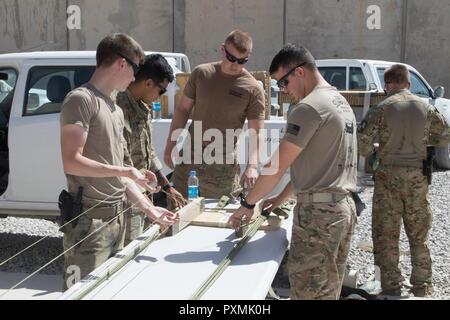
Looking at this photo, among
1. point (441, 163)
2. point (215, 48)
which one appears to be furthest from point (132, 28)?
point (441, 163)

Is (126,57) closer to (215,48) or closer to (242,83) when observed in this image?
(242,83)

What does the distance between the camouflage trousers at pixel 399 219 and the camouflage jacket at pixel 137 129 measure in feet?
6.60

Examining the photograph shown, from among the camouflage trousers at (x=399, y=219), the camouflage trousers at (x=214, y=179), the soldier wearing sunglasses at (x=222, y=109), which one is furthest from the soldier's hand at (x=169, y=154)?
the camouflage trousers at (x=399, y=219)

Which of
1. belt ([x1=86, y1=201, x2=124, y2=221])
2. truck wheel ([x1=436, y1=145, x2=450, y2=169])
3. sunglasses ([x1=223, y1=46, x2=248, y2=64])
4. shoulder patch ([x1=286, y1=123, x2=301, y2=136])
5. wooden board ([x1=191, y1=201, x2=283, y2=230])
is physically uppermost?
sunglasses ([x1=223, y1=46, x2=248, y2=64])

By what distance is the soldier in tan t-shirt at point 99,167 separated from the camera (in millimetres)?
2688

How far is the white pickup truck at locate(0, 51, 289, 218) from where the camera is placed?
212 inches

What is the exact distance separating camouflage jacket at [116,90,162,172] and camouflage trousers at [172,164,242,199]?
597mm

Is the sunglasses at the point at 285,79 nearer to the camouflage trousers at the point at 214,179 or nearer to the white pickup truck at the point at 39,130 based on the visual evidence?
the camouflage trousers at the point at 214,179

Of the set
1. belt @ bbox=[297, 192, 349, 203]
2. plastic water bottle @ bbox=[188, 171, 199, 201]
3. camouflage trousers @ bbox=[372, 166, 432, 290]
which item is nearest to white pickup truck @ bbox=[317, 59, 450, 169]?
camouflage trousers @ bbox=[372, 166, 432, 290]

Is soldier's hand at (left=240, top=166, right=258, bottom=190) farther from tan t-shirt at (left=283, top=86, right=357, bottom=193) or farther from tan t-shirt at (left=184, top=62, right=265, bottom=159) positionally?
tan t-shirt at (left=283, top=86, right=357, bottom=193)

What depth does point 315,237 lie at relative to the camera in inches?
112

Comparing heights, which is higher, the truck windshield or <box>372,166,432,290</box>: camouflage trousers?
the truck windshield

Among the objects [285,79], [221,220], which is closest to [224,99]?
[221,220]
